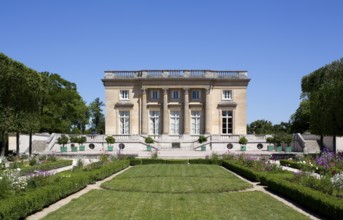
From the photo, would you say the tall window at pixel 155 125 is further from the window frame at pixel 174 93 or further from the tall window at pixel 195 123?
the tall window at pixel 195 123

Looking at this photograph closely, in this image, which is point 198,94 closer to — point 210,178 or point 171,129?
point 171,129

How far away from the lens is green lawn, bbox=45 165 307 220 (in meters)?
11.3

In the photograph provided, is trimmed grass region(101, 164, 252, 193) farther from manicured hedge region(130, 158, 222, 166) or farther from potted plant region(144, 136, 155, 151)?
potted plant region(144, 136, 155, 151)

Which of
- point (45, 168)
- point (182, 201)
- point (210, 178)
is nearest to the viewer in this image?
point (182, 201)

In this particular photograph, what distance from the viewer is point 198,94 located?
5300 centimetres

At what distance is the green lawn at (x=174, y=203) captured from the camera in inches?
444

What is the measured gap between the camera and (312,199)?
1200cm

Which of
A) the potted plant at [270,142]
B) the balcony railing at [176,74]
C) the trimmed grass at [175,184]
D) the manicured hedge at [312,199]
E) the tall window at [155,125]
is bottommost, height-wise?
the trimmed grass at [175,184]

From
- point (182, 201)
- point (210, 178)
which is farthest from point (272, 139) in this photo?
point (182, 201)

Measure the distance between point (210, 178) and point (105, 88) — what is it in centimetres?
3450

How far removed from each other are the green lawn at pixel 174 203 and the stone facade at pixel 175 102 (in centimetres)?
3437

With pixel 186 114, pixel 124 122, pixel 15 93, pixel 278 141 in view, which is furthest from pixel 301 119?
pixel 15 93

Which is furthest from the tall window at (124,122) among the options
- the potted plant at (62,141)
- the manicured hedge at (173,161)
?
the manicured hedge at (173,161)

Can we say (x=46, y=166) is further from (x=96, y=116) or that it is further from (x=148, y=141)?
(x=96, y=116)
